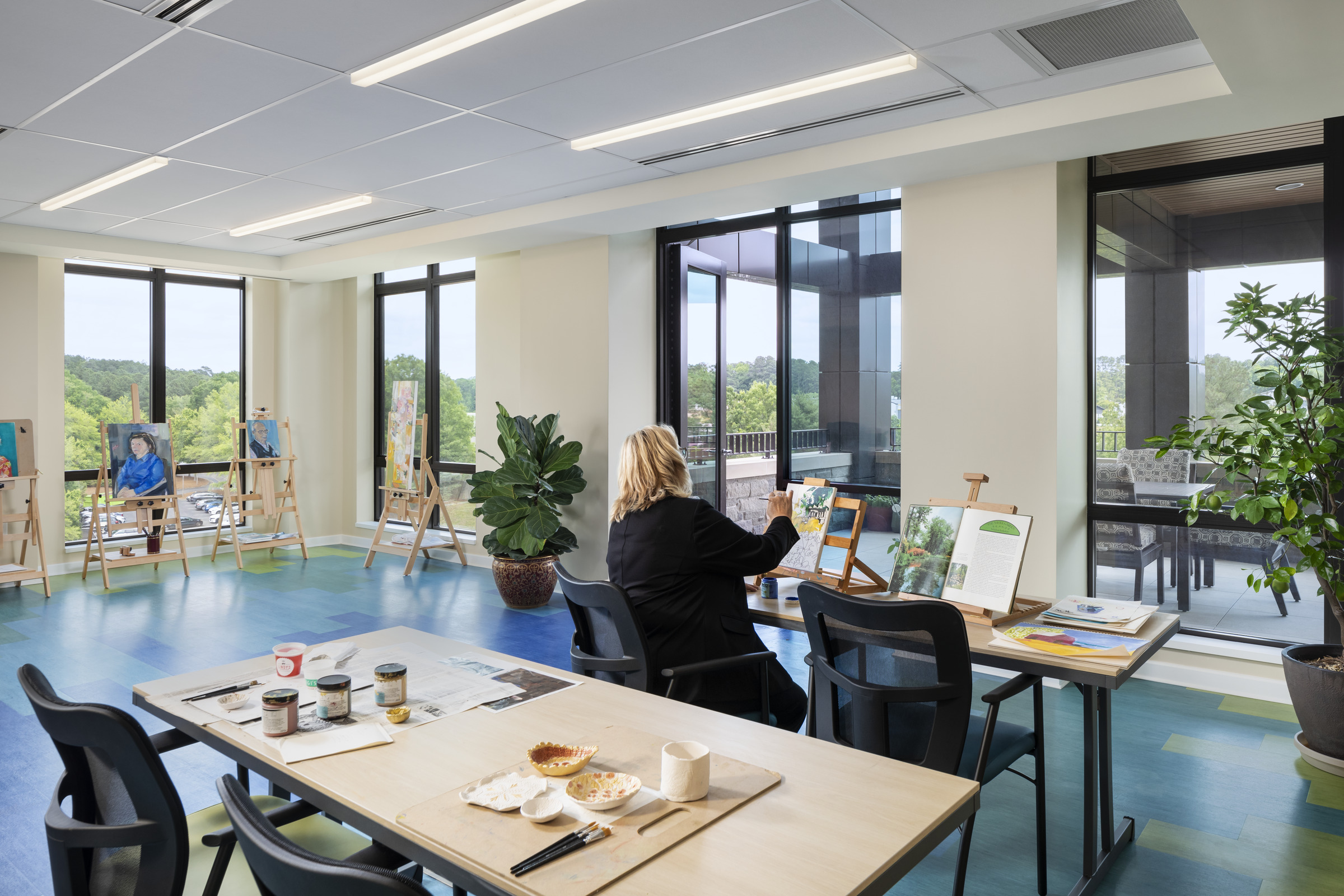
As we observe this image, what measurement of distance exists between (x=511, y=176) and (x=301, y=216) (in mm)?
2047

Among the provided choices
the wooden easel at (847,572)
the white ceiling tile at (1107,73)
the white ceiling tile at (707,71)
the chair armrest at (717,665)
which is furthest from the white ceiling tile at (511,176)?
the chair armrest at (717,665)

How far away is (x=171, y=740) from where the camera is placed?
1890 mm

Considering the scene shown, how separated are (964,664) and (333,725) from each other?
4.83ft

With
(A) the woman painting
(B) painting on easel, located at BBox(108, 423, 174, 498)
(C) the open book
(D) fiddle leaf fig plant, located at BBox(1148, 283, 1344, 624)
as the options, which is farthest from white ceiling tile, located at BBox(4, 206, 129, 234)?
(D) fiddle leaf fig plant, located at BBox(1148, 283, 1344, 624)

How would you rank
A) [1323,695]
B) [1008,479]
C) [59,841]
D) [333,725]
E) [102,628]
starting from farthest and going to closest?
[102,628] → [1008,479] → [1323,695] → [333,725] → [59,841]

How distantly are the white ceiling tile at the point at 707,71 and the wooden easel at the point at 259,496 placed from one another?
533cm

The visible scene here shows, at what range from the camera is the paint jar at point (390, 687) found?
1.92 metres

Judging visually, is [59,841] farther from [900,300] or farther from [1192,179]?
[1192,179]

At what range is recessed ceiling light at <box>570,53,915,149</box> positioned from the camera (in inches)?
136

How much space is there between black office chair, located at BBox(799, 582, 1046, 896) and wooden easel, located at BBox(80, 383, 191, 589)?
6523 millimetres

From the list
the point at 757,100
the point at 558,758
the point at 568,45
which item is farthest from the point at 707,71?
the point at 558,758

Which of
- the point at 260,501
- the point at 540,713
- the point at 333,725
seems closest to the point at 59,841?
the point at 333,725

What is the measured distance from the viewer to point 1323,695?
3.34 metres

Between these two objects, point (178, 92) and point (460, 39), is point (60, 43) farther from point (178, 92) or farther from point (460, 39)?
point (460, 39)
